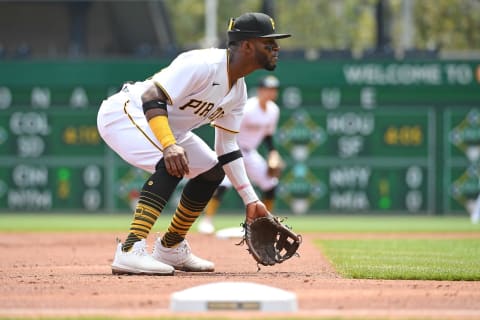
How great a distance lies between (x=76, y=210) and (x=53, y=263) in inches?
378

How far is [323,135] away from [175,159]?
1142 centimetres

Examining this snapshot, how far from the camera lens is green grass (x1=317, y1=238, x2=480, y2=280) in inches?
300

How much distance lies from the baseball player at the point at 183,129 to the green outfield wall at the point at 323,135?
10.2 meters

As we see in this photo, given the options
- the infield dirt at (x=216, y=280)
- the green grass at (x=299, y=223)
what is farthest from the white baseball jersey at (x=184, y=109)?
the green grass at (x=299, y=223)

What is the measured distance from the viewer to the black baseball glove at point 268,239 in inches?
301

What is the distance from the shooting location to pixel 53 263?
355 inches

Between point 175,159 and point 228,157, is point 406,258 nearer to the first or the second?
point 228,157

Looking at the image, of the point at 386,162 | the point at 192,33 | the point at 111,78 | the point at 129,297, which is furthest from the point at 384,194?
the point at 192,33

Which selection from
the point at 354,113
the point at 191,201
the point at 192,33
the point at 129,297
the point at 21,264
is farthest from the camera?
the point at 192,33

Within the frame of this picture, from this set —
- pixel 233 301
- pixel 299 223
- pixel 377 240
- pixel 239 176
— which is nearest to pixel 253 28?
pixel 239 176

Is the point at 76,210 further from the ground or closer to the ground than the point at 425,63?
closer to the ground

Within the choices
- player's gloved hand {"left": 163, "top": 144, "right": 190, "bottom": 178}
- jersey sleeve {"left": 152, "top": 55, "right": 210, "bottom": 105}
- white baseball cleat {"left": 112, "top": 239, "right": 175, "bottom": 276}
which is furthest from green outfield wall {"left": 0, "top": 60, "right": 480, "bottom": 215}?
player's gloved hand {"left": 163, "top": 144, "right": 190, "bottom": 178}

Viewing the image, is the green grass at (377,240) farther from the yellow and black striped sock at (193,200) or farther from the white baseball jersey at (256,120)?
the white baseball jersey at (256,120)

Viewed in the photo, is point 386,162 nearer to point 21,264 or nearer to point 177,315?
point 21,264
